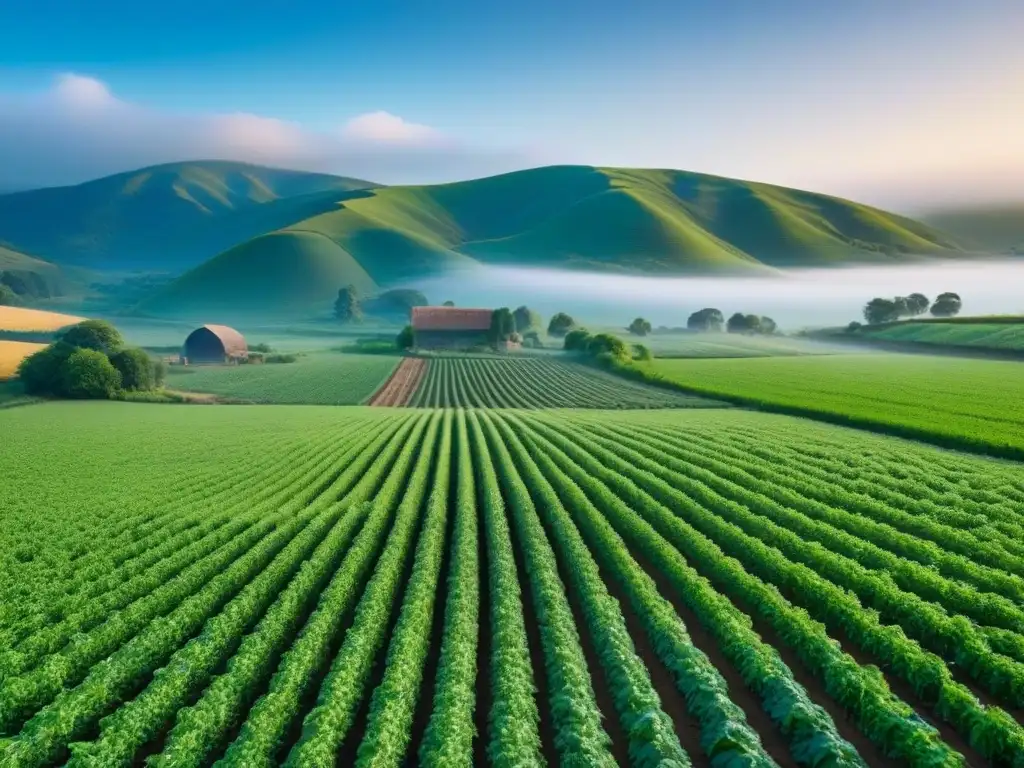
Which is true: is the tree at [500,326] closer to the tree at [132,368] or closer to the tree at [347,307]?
the tree at [132,368]

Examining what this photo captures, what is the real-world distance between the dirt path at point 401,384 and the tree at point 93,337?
26388 mm

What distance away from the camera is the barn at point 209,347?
3346 inches

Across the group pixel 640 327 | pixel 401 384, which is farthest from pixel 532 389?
pixel 640 327

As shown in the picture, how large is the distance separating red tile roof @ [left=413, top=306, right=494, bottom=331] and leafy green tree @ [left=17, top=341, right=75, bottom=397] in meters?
54.8

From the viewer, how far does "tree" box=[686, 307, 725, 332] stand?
6019 inches

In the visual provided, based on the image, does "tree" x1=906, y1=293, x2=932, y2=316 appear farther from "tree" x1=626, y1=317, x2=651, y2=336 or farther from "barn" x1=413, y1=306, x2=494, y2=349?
"barn" x1=413, y1=306, x2=494, y2=349

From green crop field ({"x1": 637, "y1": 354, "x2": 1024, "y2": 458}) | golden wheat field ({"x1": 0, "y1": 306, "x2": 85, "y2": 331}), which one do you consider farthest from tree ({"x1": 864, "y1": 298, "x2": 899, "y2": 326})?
golden wheat field ({"x1": 0, "y1": 306, "x2": 85, "y2": 331})

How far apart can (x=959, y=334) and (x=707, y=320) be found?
6954 cm

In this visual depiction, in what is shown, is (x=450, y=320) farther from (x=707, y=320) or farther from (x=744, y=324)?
(x=744, y=324)

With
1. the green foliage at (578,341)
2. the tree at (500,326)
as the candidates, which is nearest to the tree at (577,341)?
the green foliage at (578,341)

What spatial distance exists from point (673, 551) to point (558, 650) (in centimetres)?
578

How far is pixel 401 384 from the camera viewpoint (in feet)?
220

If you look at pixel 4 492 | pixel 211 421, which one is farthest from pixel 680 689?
pixel 211 421

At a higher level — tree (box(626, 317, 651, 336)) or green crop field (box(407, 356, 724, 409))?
tree (box(626, 317, 651, 336))
